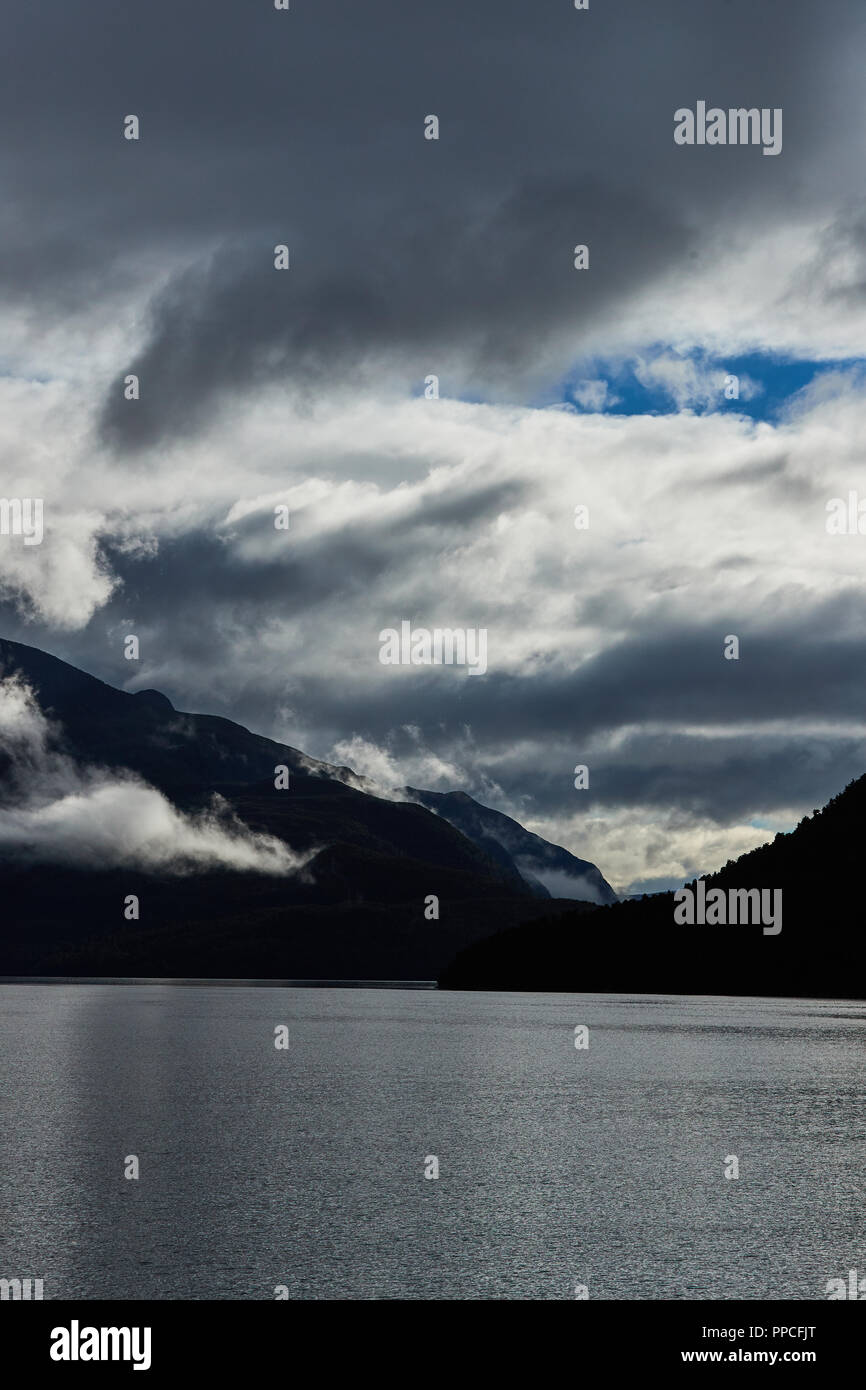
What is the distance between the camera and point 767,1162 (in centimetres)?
5569

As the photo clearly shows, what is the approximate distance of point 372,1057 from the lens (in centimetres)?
11712

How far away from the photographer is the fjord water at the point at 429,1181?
119ft

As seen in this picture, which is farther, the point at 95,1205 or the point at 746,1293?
the point at 95,1205

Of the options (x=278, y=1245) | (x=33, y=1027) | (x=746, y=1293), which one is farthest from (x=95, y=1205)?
(x=33, y=1027)

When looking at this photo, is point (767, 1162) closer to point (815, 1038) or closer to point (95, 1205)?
point (95, 1205)

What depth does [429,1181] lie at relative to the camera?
4956cm

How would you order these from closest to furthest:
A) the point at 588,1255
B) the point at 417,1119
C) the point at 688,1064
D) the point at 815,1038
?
the point at 588,1255 → the point at 417,1119 → the point at 688,1064 → the point at 815,1038

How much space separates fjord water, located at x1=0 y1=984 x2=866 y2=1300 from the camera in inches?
1425
